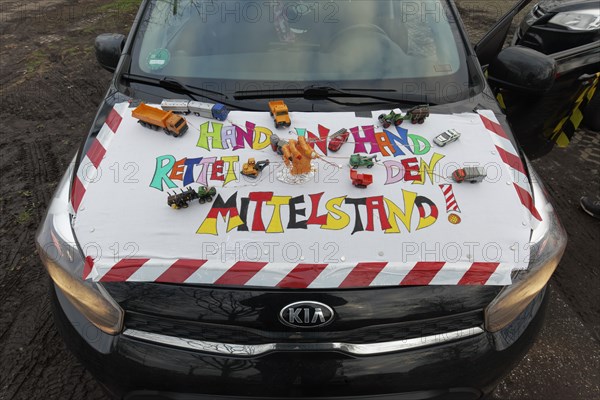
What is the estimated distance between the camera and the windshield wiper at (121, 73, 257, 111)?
2.17 m

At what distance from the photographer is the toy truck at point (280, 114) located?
201 cm

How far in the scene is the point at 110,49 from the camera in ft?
8.86

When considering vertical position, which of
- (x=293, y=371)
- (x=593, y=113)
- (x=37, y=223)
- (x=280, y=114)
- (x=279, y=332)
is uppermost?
(x=280, y=114)

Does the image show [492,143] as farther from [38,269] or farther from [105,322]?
[38,269]

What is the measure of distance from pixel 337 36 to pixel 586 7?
2.96 meters

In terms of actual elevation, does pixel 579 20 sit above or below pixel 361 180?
below

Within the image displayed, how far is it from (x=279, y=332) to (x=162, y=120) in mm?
1070

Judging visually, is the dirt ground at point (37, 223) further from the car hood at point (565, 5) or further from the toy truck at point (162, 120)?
the car hood at point (565, 5)

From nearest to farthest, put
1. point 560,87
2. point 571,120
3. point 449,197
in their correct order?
point 449,197 < point 560,87 < point 571,120

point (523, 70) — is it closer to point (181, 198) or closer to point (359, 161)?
point (359, 161)

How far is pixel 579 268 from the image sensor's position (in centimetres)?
302

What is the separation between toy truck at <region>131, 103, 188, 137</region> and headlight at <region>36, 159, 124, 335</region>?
0.51 meters

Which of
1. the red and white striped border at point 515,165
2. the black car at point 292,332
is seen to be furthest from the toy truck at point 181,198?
the red and white striped border at point 515,165

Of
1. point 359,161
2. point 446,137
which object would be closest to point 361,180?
point 359,161
